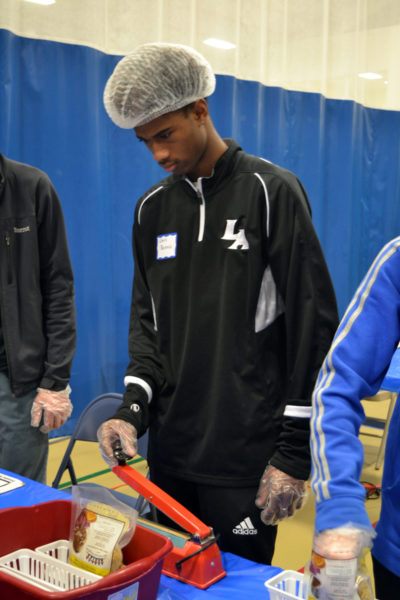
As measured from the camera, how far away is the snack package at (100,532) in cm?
100

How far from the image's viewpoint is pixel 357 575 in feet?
2.19

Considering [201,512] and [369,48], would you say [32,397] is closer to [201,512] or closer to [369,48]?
[201,512]

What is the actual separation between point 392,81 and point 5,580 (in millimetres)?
4911

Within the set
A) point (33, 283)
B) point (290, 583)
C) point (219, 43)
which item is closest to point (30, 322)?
point (33, 283)

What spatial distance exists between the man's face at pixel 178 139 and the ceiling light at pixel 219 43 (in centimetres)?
258

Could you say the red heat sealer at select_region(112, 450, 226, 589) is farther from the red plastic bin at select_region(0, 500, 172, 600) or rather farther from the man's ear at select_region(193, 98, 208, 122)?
the man's ear at select_region(193, 98, 208, 122)

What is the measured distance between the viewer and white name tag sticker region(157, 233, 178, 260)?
1.46m

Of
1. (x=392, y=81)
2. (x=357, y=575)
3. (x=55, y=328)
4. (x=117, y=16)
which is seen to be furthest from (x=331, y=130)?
(x=357, y=575)

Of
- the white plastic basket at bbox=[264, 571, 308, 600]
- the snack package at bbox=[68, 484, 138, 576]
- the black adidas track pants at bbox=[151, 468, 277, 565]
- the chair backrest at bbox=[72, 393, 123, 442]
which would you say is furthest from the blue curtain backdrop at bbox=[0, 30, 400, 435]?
the white plastic basket at bbox=[264, 571, 308, 600]

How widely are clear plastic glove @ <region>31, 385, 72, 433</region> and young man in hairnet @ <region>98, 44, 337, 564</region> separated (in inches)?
20.8

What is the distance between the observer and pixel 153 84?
1.38 metres

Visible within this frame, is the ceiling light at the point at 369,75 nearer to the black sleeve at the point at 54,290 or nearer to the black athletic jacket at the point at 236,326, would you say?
the black sleeve at the point at 54,290

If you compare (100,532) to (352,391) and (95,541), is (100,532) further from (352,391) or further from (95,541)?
(352,391)

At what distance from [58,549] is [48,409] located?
816 millimetres
